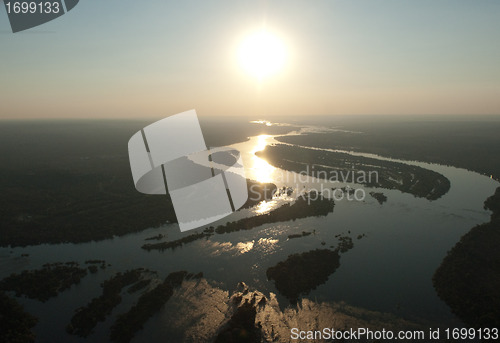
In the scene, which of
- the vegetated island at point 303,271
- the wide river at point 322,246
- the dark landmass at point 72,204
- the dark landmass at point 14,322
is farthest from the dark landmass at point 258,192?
the dark landmass at point 14,322

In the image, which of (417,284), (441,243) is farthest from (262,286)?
(441,243)

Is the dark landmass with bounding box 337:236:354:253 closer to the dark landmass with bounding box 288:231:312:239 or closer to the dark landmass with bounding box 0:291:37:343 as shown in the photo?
the dark landmass with bounding box 288:231:312:239

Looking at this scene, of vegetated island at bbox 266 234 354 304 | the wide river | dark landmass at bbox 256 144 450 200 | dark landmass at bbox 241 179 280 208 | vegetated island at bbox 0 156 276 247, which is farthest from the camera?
dark landmass at bbox 256 144 450 200

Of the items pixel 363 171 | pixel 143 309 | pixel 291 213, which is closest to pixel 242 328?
pixel 143 309

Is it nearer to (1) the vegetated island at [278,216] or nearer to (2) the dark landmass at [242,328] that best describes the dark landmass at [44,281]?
(1) the vegetated island at [278,216]

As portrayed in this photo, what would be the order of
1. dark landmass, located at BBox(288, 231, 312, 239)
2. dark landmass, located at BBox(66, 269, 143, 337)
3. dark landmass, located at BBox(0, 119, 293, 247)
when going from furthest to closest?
dark landmass, located at BBox(0, 119, 293, 247)
dark landmass, located at BBox(288, 231, 312, 239)
dark landmass, located at BBox(66, 269, 143, 337)

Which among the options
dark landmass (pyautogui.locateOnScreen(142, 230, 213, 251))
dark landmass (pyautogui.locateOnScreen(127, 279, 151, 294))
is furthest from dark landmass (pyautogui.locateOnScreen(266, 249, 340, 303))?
dark landmass (pyautogui.locateOnScreen(142, 230, 213, 251))
